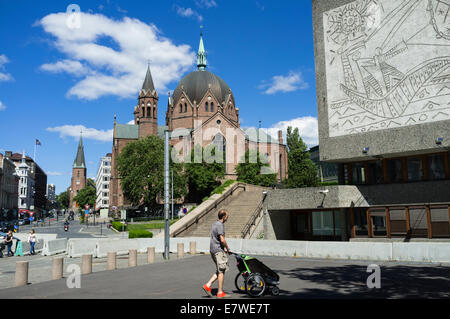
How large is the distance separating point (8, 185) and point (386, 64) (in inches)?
3588

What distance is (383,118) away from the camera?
67.2ft

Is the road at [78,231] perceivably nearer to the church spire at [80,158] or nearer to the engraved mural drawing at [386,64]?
the engraved mural drawing at [386,64]

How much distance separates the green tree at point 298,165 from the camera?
40.2 metres

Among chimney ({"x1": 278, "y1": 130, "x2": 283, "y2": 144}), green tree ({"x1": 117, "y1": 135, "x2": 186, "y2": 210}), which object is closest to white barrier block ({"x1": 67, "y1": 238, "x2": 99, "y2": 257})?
green tree ({"x1": 117, "y1": 135, "x2": 186, "y2": 210})

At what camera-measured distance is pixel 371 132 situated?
20875 mm

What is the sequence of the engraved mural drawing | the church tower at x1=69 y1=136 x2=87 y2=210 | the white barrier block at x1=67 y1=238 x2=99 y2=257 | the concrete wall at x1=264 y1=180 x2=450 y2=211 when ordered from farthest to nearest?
the church tower at x1=69 y1=136 x2=87 y2=210, the white barrier block at x1=67 y1=238 x2=99 y2=257, the concrete wall at x1=264 y1=180 x2=450 y2=211, the engraved mural drawing

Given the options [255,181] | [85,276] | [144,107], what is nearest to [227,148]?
[255,181]

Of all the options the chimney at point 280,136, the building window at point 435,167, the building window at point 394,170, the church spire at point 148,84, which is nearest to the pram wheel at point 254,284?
the building window at point 435,167

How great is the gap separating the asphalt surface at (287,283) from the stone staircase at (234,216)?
1329 centimetres

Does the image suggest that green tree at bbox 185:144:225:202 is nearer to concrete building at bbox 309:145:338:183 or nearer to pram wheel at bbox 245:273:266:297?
concrete building at bbox 309:145:338:183

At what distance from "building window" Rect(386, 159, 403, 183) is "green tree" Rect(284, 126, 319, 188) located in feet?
60.8

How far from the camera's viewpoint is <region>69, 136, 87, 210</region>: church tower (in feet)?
503
